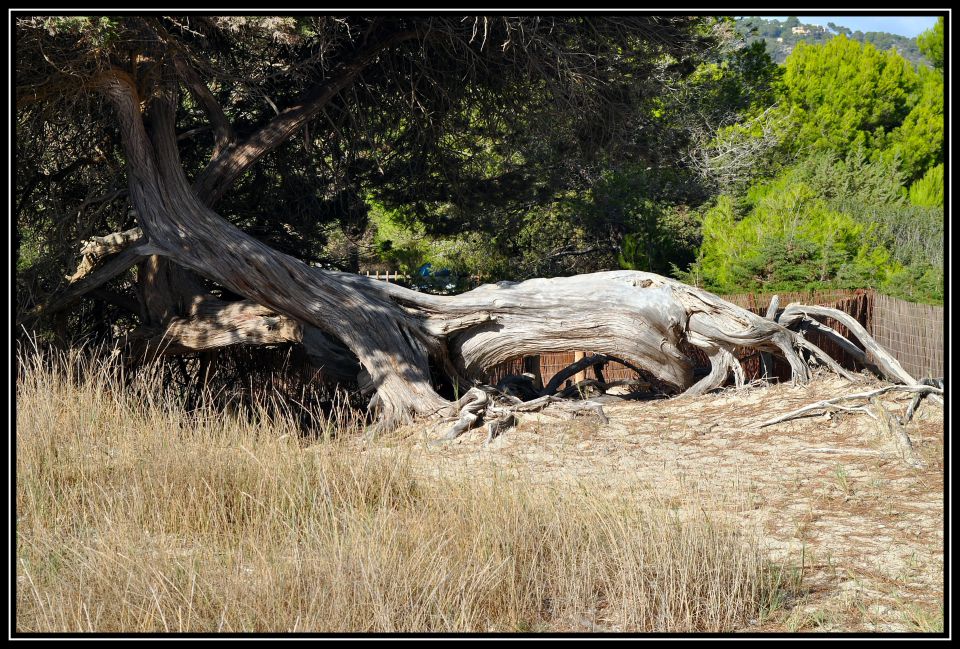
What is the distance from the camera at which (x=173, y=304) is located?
9906mm

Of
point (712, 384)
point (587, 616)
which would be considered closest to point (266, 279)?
point (712, 384)

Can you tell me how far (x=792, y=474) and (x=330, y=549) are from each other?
3.94 meters

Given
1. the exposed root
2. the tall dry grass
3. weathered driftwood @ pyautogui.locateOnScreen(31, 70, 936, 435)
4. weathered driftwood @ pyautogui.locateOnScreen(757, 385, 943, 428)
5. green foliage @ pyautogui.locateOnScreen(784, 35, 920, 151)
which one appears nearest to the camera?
the tall dry grass

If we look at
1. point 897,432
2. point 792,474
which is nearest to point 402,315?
point 792,474

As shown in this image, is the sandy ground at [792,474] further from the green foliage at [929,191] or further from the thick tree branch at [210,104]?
the green foliage at [929,191]

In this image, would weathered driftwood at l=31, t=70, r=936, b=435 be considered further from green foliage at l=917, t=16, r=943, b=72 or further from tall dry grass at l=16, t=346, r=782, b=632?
green foliage at l=917, t=16, r=943, b=72

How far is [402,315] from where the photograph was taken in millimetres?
9172

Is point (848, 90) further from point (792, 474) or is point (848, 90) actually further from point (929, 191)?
point (792, 474)

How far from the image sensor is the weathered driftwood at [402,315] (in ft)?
28.9

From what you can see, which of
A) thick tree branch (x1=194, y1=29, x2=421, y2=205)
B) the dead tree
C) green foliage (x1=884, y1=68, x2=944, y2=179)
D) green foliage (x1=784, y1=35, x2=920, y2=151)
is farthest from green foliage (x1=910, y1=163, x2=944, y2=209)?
thick tree branch (x1=194, y1=29, x2=421, y2=205)

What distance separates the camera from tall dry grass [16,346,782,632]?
3697 millimetres

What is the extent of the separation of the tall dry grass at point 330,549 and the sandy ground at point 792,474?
0.34 meters

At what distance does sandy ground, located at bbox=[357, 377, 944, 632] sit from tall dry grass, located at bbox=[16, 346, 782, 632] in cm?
34

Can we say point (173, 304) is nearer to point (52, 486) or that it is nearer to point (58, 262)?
point (58, 262)
